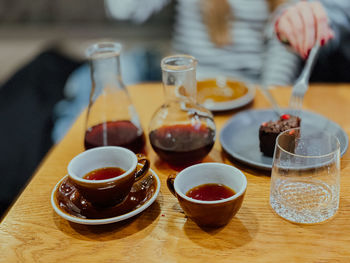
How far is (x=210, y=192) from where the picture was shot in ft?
2.55

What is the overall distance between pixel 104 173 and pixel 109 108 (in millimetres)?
259

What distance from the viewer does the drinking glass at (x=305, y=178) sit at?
749 mm

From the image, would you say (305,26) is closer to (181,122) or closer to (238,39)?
(181,122)

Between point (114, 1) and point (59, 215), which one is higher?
point (114, 1)

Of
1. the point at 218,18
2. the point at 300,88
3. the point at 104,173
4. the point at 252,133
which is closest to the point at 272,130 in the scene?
the point at 252,133

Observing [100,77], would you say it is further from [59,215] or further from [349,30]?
[349,30]

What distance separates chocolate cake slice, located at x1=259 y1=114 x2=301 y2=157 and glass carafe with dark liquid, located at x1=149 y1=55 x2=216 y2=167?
0.12 metres

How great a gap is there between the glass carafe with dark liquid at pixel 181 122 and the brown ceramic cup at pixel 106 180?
0.30 feet

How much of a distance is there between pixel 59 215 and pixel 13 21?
2148 mm

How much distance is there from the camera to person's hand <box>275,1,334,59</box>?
1.17 m

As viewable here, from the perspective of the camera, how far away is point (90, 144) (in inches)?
38.7

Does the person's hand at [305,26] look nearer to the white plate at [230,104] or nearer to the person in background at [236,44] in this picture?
the white plate at [230,104]

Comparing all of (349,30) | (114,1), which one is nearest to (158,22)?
(114,1)

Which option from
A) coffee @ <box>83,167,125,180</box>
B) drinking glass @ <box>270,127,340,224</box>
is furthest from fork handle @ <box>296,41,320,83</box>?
coffee @ <box>83,167,125,180</box>
